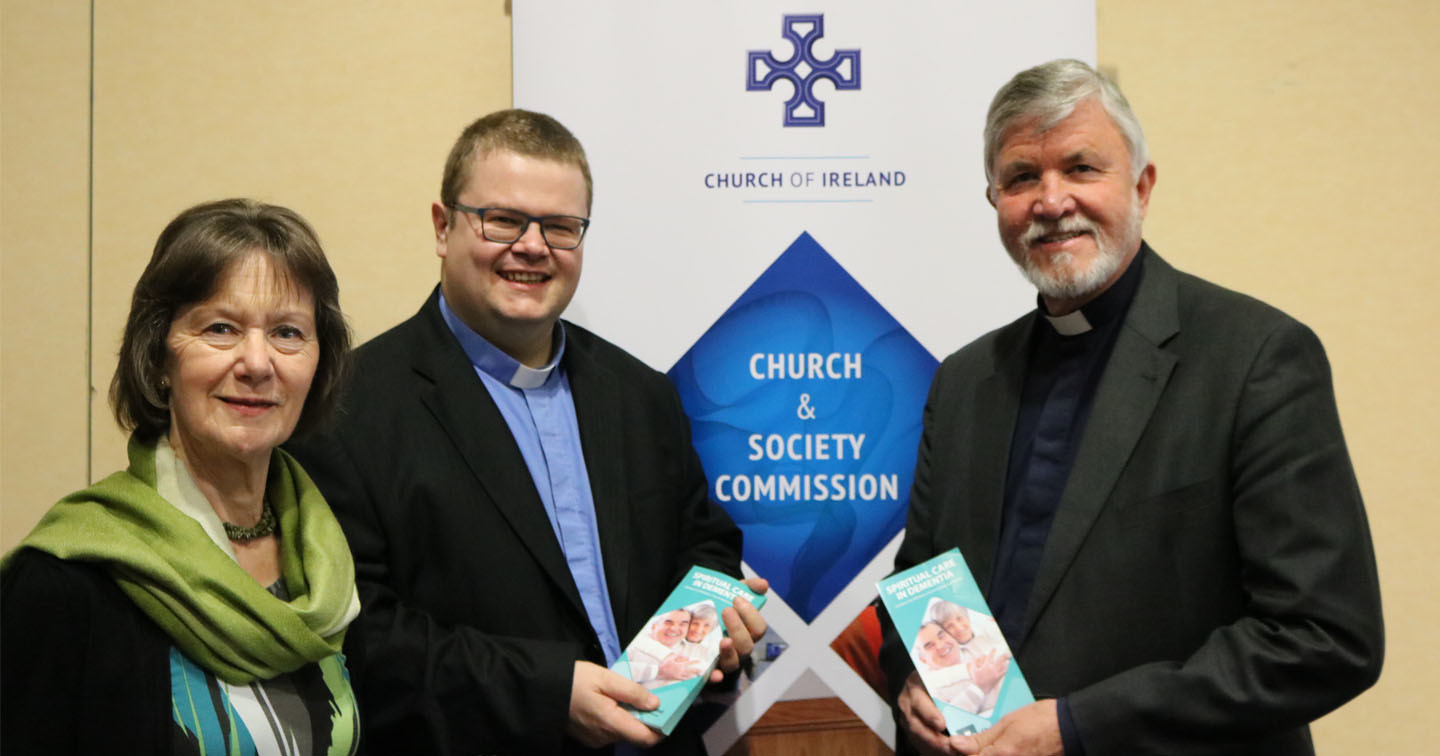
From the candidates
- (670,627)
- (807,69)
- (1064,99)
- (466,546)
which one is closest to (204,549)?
(466,546)

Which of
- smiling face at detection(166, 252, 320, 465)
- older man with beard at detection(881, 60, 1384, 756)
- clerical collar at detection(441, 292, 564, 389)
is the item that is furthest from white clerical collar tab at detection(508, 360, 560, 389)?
older man with beard at detection(881, 60, 1384, 756)

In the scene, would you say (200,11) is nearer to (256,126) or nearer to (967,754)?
(256,126)

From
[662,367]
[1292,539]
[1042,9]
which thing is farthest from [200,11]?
[1292,539]

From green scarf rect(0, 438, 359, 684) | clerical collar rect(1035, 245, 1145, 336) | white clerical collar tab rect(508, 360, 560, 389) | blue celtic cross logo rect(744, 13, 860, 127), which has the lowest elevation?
green scarf rect(0, 438, 359, 684)

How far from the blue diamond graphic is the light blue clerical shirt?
57 centimetres

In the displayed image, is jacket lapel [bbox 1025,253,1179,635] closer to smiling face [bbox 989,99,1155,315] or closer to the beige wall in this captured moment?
smiling face [bbox 989,99,1155,315]

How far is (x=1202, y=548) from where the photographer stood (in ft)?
7.07

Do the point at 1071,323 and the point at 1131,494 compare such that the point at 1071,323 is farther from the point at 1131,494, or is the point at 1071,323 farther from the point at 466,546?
the point at 466,546

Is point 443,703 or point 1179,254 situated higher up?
point 1179,254

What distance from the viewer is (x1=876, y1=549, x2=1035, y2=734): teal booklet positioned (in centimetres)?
212

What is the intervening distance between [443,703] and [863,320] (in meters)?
1.56

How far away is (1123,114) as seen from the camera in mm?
2363

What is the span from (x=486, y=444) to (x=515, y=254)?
1.45ft

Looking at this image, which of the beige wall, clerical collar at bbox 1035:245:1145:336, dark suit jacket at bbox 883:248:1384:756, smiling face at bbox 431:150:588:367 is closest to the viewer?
dark suit jacket at bbox 883:248:1384:756
